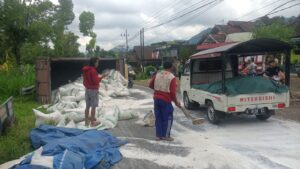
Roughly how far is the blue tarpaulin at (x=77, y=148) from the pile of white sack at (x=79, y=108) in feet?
4.48

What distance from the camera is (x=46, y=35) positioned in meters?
29.2

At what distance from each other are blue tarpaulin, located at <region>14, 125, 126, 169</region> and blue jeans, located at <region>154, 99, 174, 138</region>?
2.93 ft

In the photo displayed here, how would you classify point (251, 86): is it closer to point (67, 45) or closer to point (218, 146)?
point (218, 146)

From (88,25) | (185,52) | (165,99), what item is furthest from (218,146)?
(185,52)

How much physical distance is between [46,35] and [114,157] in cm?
2436

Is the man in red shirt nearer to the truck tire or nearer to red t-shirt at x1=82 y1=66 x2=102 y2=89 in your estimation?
red t-shirt at x1=82 y1=66 x2=102 y2=89

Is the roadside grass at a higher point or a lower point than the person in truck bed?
lower

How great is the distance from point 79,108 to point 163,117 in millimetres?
5554

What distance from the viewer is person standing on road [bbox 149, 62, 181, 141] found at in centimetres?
802

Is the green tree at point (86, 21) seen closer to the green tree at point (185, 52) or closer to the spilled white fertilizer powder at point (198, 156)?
the green tree at point (185, 52)

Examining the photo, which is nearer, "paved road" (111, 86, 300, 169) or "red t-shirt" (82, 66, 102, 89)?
"paved road" (111, 86, 300, 169)

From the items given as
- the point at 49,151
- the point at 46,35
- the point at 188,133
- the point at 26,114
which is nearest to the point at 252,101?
the point at 188,133

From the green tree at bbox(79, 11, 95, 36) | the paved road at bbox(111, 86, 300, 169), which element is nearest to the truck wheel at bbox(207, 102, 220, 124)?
the paved road at bbox(111, 86, 300, 169)

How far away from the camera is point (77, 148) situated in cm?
654
